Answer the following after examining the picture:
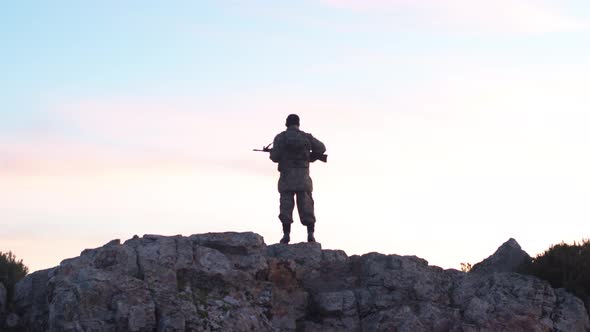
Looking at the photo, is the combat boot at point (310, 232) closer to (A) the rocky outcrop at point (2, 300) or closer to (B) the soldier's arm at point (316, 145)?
(B) the soldier's arm at point (316, 145)

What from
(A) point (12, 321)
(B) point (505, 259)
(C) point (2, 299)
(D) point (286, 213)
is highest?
(D) point (286, 213)

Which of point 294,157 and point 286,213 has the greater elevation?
point 294,157

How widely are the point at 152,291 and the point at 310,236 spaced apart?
641 centimetres

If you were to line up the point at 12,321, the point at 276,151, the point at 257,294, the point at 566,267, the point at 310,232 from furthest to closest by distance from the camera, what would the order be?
the point at 276,151 < the point at 310,232 < the point at 566,267 < the point at 257,294 < the point at 12,321

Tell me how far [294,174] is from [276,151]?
34.6 inches

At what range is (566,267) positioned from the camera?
78.0ft

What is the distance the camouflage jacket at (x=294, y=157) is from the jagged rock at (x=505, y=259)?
5.22 metres

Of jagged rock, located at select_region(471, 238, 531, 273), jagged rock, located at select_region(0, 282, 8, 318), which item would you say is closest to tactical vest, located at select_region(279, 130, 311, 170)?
jagged rock, located at select_region(471, 238, 531, 273)

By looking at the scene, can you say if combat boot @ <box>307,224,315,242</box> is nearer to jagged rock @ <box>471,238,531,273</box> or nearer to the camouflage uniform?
the camouflage uniform

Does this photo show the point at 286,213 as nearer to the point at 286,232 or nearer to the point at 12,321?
the point at 286,232

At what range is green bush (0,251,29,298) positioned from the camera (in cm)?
2355

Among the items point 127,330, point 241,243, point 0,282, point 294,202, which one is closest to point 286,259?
point 241,243

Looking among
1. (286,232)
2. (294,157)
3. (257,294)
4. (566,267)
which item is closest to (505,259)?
(566,267)

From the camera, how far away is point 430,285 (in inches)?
926
